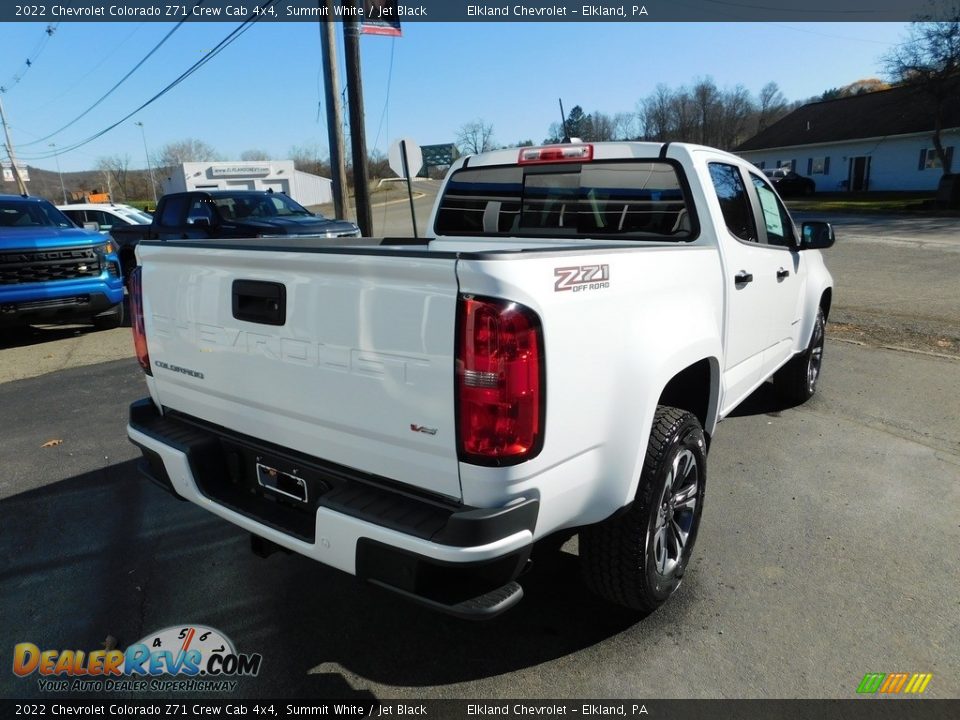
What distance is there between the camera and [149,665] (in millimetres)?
2578

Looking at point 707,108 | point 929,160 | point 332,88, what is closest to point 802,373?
point 332,88

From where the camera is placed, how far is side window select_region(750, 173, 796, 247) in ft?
13.7

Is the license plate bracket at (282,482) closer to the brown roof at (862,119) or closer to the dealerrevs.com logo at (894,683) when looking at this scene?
the dealerrevs.com logo at (894,683)

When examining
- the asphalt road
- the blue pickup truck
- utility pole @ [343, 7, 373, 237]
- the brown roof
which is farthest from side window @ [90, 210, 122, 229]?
the brown roof

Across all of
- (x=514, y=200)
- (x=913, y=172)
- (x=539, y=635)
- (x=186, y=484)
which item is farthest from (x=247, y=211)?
(x=913, y=172)

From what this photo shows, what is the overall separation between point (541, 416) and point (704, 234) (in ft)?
6.09

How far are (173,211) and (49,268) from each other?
10.3 feet

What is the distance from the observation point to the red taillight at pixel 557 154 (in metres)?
3.87

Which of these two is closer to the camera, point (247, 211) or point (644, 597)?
point (644, 597)

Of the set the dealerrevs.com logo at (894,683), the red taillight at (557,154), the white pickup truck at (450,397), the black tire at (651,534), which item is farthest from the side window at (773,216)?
the dealerrevs.com logo at (894,683)

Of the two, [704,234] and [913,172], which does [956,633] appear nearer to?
[704,234]

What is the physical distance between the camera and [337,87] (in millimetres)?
11938

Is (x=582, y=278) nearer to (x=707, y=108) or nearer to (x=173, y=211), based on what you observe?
(x=173, y=211)

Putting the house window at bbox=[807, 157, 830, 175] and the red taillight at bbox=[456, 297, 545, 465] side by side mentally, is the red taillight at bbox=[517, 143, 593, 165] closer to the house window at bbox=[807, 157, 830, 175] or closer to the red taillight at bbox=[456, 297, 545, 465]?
the red taillight at bbox=[456, 297, 545, 465]
